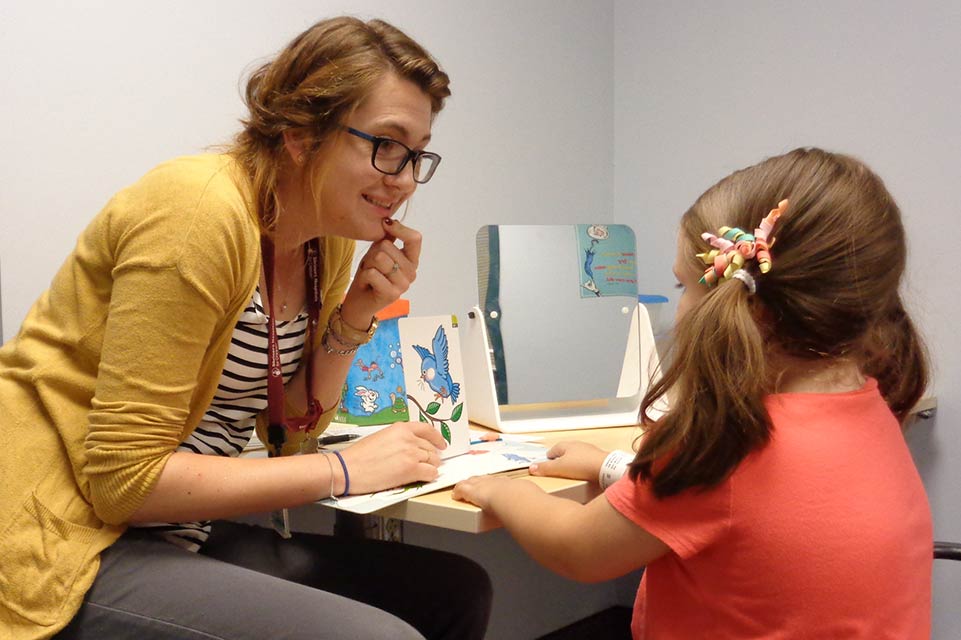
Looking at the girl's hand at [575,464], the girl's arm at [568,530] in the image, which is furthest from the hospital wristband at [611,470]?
the girl's arm at [568,530]

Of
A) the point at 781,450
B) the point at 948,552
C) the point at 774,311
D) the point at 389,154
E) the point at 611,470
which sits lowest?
the point at 948,552

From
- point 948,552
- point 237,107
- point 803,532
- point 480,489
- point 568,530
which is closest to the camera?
point 803,532

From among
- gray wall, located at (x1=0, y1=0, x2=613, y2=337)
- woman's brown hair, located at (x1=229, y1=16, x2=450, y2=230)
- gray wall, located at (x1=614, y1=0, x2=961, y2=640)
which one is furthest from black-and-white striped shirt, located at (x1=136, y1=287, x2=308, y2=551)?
gray wall, located at (x1=614, y1=0, x2=961, y2=640)

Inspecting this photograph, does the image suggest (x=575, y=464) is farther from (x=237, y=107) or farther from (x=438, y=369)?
(x=237, y=107)

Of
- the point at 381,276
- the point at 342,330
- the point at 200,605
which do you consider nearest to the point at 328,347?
the point at 342,330

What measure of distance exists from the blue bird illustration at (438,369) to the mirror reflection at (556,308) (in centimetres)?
32

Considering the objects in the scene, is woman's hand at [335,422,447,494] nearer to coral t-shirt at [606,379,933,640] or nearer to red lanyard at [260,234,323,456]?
red lanyard at [260,234,323,456]

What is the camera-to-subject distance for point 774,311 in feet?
3.05

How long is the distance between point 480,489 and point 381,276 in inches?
15.2

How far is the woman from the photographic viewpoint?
0.96 metres

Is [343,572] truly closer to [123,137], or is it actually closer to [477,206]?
[123,137]

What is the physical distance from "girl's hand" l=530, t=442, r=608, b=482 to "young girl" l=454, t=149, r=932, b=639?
24 centimetres

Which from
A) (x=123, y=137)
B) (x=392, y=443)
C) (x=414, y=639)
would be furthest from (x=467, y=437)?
(x=123, y=137)

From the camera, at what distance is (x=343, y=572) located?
129 cm
